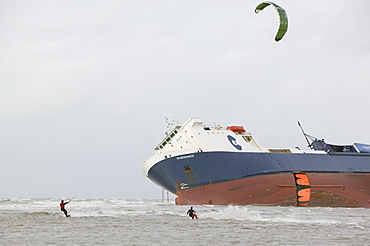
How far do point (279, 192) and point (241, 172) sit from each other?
3.78 meters

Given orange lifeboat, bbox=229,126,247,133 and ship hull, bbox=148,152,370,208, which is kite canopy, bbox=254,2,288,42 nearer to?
ship hull, bbox=148,152,370,208

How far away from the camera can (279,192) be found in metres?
34.2

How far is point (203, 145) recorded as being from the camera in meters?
33.2

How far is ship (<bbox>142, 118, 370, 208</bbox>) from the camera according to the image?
3228 cm

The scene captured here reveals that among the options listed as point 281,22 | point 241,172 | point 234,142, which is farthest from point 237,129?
point 281,22

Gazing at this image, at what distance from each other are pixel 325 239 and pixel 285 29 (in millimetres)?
13777

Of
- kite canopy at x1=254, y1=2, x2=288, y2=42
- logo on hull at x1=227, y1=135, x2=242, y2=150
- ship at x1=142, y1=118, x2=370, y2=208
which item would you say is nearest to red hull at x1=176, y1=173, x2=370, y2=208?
ship at x1=142, y1=118, x2=370, y2=208

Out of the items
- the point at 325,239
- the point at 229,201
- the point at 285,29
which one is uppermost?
the point at 285,29

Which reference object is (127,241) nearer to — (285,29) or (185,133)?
(285,29)

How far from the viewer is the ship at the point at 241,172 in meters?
32.3

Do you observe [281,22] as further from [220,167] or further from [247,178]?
[247,178]

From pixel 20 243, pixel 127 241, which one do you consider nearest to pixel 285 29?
pixel 127 241

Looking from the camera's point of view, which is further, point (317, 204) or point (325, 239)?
point (317, 204)

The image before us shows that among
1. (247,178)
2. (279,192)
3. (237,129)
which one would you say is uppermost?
(237,129)
